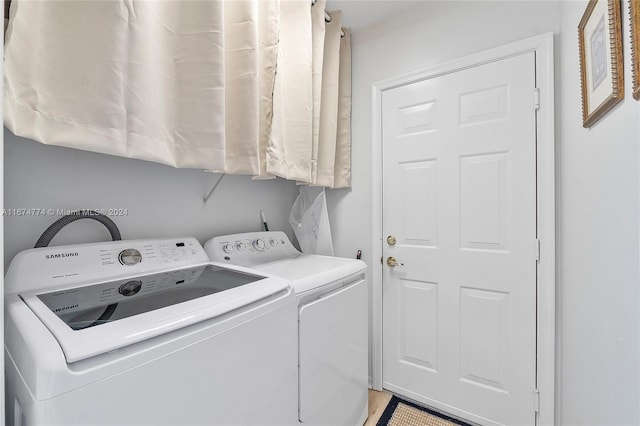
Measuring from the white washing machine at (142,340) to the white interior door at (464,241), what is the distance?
3.56ft

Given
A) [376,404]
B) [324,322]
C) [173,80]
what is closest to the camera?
[173,80]

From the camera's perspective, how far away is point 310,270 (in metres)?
1.36

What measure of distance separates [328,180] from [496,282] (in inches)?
45.7

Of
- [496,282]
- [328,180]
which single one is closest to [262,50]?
[328,180]

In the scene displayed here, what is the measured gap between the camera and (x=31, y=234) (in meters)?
1.10

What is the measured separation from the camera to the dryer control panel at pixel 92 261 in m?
0.94

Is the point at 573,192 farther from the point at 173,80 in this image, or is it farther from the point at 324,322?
the point at 173,80

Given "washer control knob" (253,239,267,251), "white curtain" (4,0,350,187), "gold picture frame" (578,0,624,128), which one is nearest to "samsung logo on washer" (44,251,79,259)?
"white curtain" (4,0,350,187)

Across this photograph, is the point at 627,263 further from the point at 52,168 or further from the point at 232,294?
the point at 52,168

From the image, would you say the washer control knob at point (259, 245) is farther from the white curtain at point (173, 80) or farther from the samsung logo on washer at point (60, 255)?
the samsung logo on washer at point (60, 255)

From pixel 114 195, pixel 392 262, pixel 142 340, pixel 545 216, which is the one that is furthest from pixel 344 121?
pixel 142 340

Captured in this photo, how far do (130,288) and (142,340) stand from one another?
1.44ft

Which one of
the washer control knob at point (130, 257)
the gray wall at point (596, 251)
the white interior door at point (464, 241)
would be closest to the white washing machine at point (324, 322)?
the washer control knob at point (130, 257)

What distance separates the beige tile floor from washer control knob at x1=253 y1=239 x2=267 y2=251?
3.93 feet
